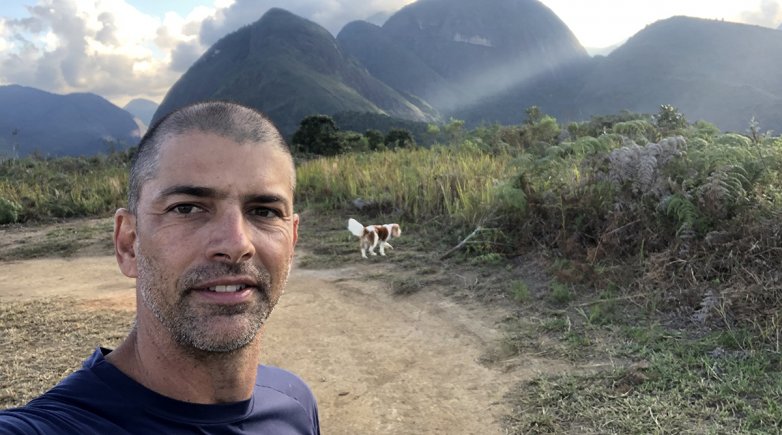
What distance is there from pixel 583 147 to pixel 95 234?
721 centimetres

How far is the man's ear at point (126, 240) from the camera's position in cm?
128

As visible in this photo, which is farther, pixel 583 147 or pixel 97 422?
pixel 583 147

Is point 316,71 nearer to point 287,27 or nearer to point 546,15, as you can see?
point 287,27

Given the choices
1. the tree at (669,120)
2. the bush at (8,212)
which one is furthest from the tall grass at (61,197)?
the tree at (669,120)

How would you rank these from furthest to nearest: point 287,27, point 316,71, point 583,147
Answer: point 287,27, point 316,71, point 583,147

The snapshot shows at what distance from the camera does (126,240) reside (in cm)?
130

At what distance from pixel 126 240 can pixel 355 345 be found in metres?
2.83

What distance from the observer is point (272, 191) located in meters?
1.30

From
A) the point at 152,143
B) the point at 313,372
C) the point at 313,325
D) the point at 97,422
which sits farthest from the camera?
the point at 313,325

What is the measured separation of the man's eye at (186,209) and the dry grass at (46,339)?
2.63 meters

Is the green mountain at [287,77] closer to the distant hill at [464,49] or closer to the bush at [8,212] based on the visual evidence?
the distant hill at [464,49]

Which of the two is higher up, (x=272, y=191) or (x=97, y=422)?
(x=272, y=191)

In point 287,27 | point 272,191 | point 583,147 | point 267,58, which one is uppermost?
point 287,27

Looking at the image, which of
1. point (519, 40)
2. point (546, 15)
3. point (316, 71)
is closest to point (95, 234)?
point (316, 71)
